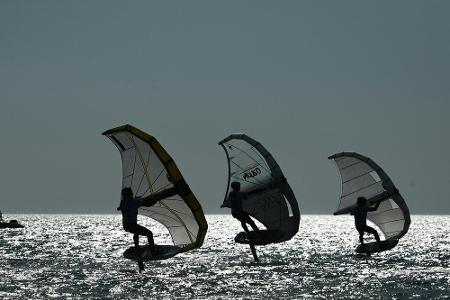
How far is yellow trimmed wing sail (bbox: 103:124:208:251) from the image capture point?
25.1 metres

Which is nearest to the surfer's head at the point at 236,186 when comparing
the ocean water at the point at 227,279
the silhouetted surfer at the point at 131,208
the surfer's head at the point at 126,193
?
the ocean water at the point at 227,279

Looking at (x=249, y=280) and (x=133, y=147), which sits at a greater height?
(x=133, y=147)

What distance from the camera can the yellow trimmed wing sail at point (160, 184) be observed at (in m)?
25.1

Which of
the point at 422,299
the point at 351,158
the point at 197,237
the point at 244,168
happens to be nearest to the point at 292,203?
the point at 244,168

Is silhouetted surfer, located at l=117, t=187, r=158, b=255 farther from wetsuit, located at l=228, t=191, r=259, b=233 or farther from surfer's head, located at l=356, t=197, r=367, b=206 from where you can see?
surfer's head, located at l=356, t=197, r=367, b=206

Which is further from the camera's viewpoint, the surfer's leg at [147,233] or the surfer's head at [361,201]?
the surfer's head at [361,201]

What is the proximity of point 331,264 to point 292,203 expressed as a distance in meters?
5.07

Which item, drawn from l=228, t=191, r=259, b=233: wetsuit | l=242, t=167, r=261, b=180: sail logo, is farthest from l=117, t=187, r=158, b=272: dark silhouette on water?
l=242, t=167, r=261, b=180: sail logo

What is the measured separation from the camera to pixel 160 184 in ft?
86.2

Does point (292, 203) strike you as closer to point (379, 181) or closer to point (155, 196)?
point (379, 181)

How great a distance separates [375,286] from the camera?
26203 millimetres

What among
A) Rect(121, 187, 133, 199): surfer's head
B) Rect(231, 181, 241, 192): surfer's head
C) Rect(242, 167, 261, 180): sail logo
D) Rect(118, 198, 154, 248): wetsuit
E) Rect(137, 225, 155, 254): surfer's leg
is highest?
Rect(242, 167, 261, 180): sail logo

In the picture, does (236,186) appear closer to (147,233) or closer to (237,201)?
(237,201)

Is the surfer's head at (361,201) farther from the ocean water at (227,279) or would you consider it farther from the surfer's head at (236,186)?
the surfer's head at (236,186)
